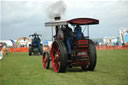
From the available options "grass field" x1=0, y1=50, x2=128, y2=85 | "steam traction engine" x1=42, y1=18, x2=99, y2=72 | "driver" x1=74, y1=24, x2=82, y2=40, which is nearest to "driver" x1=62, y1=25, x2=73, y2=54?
"steam traction engine" x1=42, y1=18, x2=99, y2=72

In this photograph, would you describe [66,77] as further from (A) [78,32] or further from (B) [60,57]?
(A) [78,32]

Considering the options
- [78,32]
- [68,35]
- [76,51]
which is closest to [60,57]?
[76,51]

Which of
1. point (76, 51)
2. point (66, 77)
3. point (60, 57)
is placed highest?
point (76, 51)

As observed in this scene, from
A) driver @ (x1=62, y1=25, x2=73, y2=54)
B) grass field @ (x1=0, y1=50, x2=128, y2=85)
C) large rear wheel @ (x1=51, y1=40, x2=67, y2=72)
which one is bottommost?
grass field @ (x1=0, y1=50, x2=128, y2=85)

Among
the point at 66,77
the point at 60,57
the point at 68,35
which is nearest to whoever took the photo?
the point at 66,77

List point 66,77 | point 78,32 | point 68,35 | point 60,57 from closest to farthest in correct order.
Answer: point 66,77, point 60,57, point 78,32, point 68,35

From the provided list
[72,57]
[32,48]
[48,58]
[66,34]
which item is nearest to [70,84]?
[72,57]

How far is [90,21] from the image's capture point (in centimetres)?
878

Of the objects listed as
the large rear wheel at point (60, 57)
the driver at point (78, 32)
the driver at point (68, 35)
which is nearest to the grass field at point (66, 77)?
the large rear wheel at point (60, 57)

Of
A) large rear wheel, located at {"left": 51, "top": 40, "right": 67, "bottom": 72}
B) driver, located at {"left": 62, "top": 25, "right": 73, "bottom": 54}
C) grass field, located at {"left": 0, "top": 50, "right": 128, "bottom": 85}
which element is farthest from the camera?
driver, located at {"left": 62, "top": 25, "right": 73, "bottom": 54}

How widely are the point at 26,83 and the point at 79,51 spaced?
3.00m

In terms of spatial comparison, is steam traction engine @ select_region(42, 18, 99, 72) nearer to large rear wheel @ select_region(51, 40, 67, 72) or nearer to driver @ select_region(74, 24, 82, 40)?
large rear wheel @ select_region(51, 40, 67, 72)

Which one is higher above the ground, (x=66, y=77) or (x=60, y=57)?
(x=60, y=57)

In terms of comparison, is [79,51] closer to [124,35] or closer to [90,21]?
[90,21]
